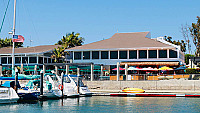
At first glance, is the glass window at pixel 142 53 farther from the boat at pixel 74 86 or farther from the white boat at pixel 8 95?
the white boat at pixel 8 95

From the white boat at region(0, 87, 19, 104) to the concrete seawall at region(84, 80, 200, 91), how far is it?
15572mm

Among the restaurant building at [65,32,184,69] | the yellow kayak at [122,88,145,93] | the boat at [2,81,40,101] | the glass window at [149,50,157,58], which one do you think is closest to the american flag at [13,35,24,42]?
the boat at [2,81,40,101]

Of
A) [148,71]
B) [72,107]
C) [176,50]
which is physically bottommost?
[72,107]

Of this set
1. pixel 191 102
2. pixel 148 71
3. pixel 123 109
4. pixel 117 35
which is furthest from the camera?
pixel 117 35

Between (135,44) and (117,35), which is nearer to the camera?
(135,44)

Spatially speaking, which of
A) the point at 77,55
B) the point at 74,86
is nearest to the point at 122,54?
the point at 77,55

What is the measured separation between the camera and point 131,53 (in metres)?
52.7

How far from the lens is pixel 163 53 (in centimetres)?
5106

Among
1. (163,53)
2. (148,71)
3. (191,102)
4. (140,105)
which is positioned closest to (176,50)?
(163,53)

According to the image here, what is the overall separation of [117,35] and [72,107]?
32.4m

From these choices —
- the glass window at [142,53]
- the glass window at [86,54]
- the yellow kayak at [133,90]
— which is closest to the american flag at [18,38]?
the glass window at [86,54]

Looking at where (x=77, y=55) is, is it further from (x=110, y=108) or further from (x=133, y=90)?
(x=110, y=108)

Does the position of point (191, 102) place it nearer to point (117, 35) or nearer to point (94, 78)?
point (94, 78)

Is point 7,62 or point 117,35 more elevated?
point 117,35
